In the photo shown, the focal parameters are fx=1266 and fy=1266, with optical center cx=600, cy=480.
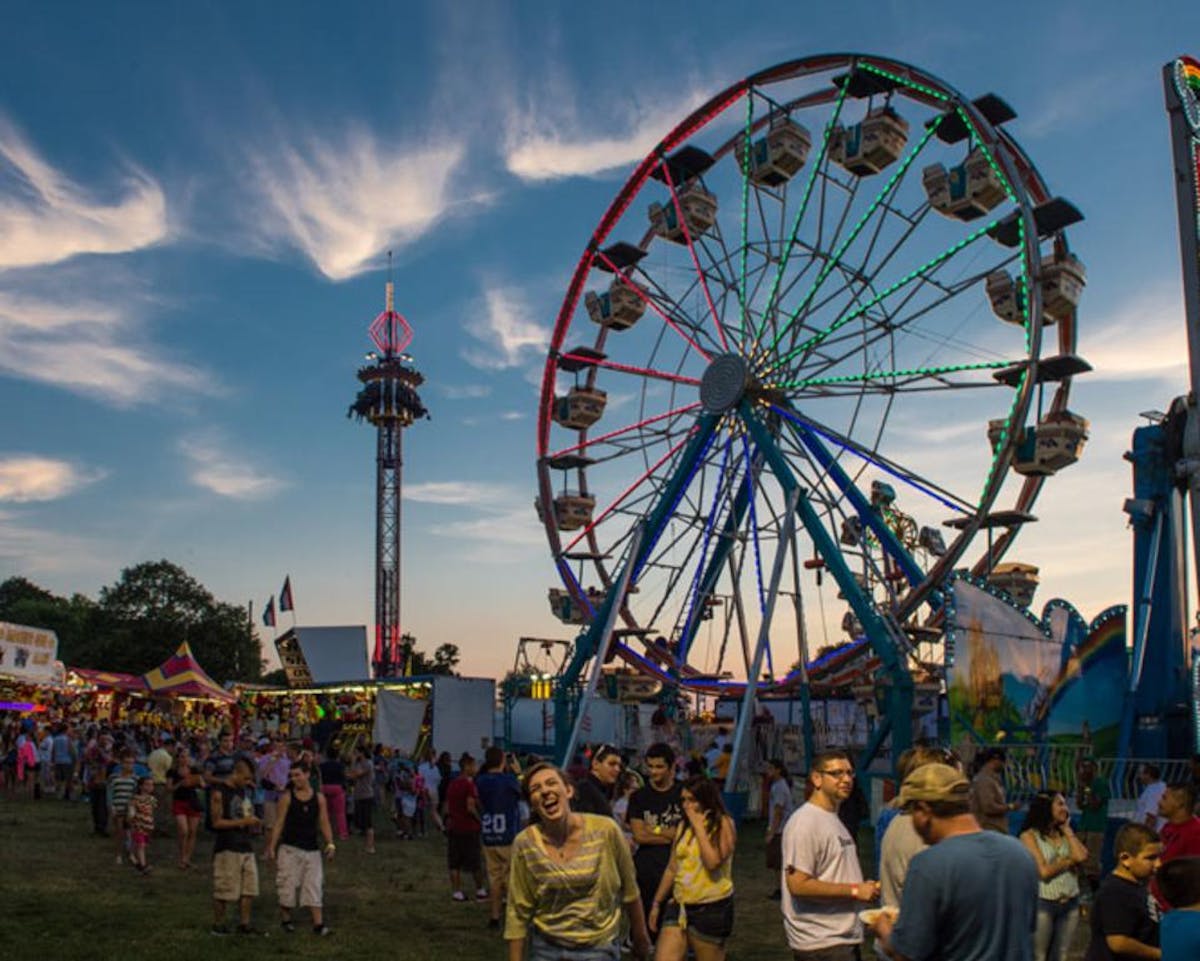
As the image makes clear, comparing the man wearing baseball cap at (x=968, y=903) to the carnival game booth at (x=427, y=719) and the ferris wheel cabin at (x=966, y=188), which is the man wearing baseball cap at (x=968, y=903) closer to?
the ferris wheel cabin at (x=966, y=188)

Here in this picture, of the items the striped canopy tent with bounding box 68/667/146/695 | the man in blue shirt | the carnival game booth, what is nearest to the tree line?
the striped canopy tent with bounding box 68/667/146/695

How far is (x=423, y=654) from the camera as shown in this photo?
96.8 m

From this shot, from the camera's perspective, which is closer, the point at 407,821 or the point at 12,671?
the point at 407,821

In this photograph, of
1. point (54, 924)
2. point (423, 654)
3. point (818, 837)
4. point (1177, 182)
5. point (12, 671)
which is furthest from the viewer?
point (423, 654)

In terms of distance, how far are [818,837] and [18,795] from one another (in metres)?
25.6

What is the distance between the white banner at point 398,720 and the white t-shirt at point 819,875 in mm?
26940

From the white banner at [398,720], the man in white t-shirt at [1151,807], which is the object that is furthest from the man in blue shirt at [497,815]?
the white banner at [398,720]

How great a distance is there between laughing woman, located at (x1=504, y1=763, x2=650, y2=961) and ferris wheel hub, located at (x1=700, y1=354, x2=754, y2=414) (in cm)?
1997

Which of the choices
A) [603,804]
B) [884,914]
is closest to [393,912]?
[603,804]

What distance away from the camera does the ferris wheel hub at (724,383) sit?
2461cm

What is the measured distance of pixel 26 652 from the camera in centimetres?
4312

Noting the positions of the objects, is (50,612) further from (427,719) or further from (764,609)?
(764,609)

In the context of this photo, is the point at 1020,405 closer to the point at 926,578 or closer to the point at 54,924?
the point at 926,578

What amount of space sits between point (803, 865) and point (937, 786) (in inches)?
68.6
